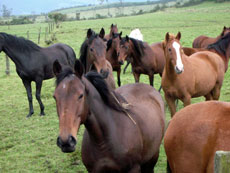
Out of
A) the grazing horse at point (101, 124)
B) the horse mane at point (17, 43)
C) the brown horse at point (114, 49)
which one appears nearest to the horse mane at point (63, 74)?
the grazing horse at point (101, 124)

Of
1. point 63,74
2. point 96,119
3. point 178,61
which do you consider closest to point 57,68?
point 63,74

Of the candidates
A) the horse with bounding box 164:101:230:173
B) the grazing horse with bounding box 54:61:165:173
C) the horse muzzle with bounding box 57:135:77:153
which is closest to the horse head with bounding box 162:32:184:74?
the grazing horse with bounding box 54:61:165:173

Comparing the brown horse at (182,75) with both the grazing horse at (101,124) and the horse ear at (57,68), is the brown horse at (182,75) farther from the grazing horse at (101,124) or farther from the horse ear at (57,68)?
the horse ear at (57,68)

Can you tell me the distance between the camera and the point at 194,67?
5.20 m

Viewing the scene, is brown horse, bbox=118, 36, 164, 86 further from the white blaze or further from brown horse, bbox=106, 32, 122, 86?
the white blaze

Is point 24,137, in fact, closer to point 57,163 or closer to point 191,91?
point 57,163

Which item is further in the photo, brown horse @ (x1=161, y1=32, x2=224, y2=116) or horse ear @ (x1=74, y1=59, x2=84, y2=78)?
brown horse @ (x1=161, y1=32, x2=224, y2=116)

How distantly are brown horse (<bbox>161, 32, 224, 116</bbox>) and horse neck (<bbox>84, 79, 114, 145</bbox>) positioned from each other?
2385mm

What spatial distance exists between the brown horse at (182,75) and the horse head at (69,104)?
2.71 meters

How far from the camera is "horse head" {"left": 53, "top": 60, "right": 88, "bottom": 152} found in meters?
2.08

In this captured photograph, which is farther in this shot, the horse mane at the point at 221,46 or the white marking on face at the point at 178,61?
the horse mane at the point at 221,46

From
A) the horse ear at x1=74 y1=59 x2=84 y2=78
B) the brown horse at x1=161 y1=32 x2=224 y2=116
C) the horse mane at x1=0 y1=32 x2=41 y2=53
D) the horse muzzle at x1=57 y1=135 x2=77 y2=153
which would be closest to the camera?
the horse muzzle at x1=57 y1=135 x2=77 y2=153

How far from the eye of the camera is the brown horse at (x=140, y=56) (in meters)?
7.80

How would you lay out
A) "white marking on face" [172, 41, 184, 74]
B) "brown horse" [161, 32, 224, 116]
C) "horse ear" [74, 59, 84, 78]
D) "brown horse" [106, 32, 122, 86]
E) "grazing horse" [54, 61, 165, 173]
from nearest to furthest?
"grazing horse" [54, 61, 165, 173], "horse ear" [74, 59, 84, 78], "white marking on face" [172, 41, 184, 74], "brown horse" [161, 32, 224, 116], "brown horse" [106, 32, 122, 86]
